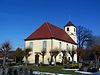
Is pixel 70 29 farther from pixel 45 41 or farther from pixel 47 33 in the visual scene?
pixel 45 41

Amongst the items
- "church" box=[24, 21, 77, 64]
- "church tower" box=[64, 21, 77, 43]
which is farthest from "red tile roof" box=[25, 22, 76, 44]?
"church tower" box=[64, 21, 77, 43]

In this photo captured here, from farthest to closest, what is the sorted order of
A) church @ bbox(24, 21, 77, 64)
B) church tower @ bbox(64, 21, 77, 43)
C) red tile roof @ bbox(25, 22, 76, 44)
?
church tower @ bbox(64, 21, 77, 43) < red tile roof @ bbox(25, 22, 76, 44) < church @ bbox(24, 21, 77, 64)

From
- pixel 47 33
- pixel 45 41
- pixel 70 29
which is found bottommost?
pixel 45 41

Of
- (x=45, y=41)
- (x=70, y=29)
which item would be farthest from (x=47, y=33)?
(x=70, y=29)

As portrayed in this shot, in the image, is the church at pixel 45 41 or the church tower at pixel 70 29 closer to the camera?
the church at pixel 45 41

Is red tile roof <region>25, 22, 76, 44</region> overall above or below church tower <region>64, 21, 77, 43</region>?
below

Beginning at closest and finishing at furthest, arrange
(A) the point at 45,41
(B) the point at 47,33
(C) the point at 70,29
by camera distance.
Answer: (A) the point at 45,41 < (B) the point at 47,33 < (C) the point at 70,29

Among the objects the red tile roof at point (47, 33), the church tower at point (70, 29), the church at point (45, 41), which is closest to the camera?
the church at point (45, 41)

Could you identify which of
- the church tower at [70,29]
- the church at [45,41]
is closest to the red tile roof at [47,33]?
the church at [45,41]

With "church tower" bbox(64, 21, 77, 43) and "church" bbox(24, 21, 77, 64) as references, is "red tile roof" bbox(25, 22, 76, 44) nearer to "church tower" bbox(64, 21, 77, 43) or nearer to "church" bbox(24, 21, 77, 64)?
"church" bbox(24, 21, 77, 64)

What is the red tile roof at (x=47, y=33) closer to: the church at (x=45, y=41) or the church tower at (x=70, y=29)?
the church at (x=45, y=41)

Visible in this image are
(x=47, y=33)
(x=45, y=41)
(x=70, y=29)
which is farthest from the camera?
(x=70, y=29)

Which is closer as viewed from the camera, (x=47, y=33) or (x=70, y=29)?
(x=47, y=33)

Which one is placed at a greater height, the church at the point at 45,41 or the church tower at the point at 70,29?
the church tower at the point at 70,29
